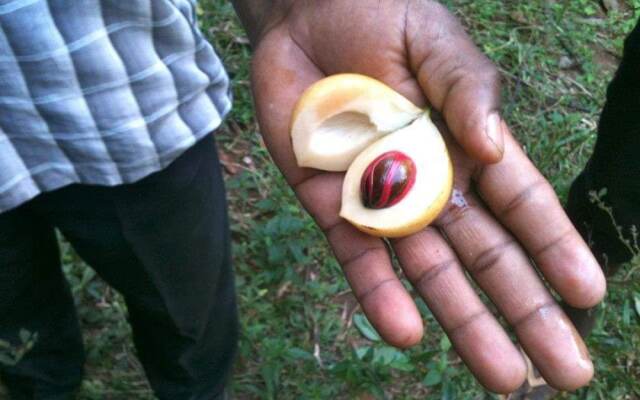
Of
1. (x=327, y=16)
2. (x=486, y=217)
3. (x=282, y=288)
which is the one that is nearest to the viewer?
(x=486, y=217)

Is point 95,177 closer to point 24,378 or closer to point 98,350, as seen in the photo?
point 24,378

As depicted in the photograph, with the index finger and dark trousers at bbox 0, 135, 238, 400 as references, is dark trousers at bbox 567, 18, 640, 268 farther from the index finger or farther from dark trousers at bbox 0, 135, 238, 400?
dark trousers at bbox 0, 135, 238, 400

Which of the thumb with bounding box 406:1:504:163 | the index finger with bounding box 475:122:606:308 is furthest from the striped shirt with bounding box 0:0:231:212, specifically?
the index finger with bounding box 475:122:606:308

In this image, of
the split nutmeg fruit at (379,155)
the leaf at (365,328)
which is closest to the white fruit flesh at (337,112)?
the split nutmeg fruit at (379,155)

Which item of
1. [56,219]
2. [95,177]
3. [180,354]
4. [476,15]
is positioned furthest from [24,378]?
[476,15]

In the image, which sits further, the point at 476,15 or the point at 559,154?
the point at 476,15

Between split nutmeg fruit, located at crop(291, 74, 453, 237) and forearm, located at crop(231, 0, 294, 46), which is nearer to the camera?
split nutmeg fruit, located at crop(291, 74, 453, 237)
